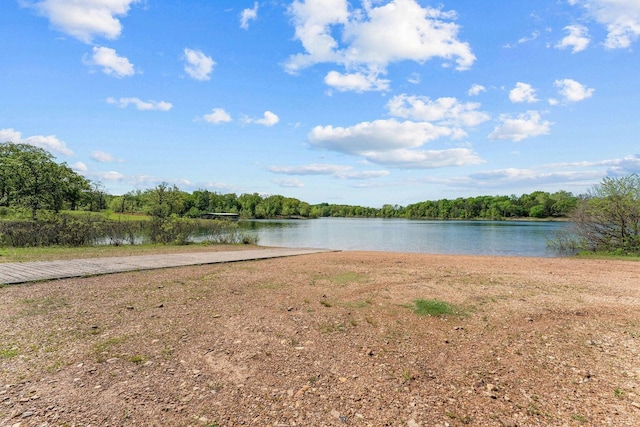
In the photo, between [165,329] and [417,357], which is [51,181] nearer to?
[165,329]

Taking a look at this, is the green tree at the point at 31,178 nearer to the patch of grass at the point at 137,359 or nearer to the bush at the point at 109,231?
the bush at the point at 109,231

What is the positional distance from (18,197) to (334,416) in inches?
953

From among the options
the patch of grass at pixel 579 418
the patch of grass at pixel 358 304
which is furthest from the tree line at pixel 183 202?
the patch of grass at pixel 579 418

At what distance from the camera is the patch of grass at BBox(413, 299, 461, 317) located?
551 cm

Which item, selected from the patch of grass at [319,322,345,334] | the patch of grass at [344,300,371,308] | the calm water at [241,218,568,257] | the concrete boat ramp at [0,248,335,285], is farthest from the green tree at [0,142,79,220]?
the patch of grass at [319,322,345,334]

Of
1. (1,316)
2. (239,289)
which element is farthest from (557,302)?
(1,316)

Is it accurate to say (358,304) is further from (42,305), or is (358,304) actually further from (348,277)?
(42,305)

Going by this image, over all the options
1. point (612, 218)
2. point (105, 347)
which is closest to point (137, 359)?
point (105, 347)

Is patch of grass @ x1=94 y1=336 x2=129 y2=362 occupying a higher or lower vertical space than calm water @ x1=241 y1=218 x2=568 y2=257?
higher

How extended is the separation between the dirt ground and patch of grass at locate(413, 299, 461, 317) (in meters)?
0.12

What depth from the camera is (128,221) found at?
1762 centimetres

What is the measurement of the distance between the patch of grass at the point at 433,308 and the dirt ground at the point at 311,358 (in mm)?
122

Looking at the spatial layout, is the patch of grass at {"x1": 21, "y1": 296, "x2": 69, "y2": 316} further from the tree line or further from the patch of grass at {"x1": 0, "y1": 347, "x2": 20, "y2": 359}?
the tree line

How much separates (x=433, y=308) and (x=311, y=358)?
9.25ft
